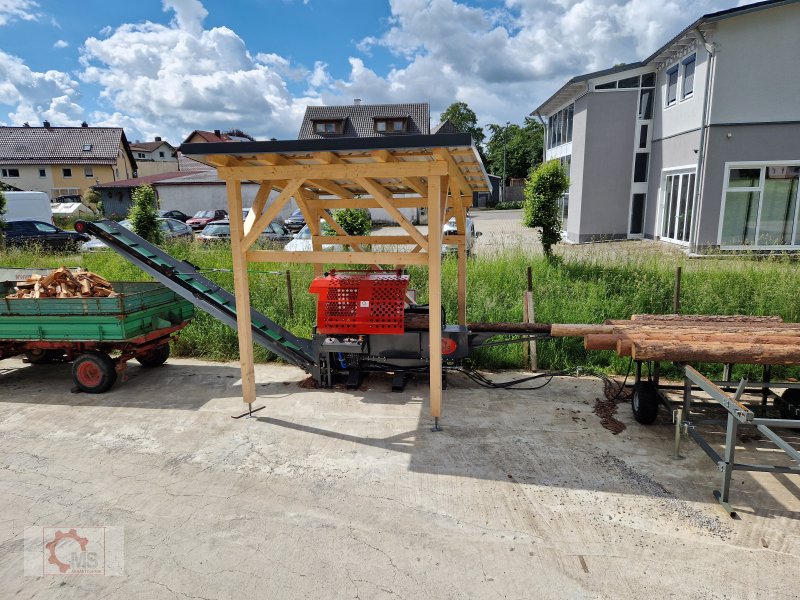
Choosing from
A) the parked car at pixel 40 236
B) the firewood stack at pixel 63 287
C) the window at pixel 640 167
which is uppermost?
the window at pixel 640 167

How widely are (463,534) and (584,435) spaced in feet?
7.68

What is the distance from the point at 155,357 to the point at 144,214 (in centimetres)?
612

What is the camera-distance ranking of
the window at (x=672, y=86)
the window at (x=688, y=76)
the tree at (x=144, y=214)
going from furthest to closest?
the window at (x=672, y=86) < the window at (x=688, y=76) < the tree at (x=144, y=214)

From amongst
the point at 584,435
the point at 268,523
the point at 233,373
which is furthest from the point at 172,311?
the point at 584,435

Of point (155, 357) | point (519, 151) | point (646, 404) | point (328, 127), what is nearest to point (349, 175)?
point (646, 404)

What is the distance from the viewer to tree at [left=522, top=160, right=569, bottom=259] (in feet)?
35.4

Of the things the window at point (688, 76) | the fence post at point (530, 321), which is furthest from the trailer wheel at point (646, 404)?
the window at point (688, 76)

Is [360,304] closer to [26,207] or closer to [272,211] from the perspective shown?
[272,211]

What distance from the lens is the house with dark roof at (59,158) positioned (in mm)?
46219

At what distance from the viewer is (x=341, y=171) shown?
5344mm

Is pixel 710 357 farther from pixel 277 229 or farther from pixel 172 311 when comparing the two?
pixel 277 229

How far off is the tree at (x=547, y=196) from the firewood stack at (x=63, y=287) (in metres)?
8.32

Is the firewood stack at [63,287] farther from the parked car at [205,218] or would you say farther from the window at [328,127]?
the window at [328,127]

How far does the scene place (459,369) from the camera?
7316mm
